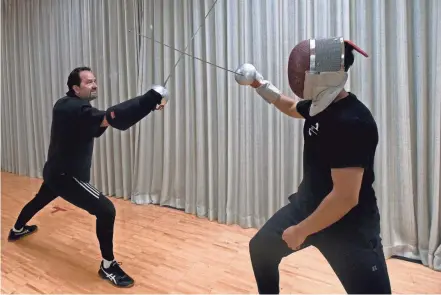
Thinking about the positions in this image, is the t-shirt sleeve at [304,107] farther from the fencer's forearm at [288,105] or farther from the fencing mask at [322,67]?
the fencing mask at [322,67]

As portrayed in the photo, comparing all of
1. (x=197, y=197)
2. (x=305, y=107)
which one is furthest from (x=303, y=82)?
(x=197, y=197)

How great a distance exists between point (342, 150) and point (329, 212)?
0.67 feet

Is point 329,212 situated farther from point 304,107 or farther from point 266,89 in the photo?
point 266,89

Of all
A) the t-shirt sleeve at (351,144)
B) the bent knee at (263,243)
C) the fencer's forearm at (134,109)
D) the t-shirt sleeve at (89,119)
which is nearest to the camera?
the t-shirt sleeve at (351,144)

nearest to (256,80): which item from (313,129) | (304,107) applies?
(304,107)

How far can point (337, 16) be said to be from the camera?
2.34 meters

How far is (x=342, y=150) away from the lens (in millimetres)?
1016

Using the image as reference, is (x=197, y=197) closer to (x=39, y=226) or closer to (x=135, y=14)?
(x=39, y=226)

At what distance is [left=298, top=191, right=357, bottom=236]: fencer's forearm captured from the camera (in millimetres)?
1050

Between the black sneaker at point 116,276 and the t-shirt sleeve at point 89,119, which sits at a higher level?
the t-shirt sleeve at point 89,119

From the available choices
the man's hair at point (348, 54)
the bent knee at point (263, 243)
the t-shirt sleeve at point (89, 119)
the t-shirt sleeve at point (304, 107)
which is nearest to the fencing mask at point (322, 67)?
the man's hair at point (348, 54)

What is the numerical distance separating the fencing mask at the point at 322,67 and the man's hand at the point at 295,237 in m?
0.41

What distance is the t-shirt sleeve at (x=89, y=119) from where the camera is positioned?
6.39 feet

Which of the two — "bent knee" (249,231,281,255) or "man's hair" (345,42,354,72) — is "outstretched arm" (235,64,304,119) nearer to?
"man's hair" (345,42,354,72)
